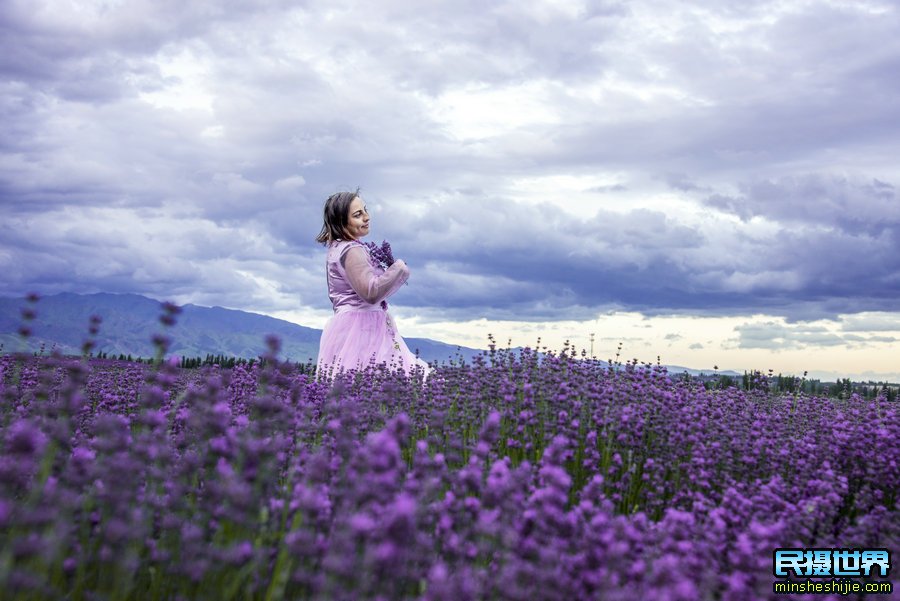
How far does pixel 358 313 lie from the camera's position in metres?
9.79

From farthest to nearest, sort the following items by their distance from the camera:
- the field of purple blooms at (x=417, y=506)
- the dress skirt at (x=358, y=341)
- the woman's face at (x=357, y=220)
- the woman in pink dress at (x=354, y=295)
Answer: the woman's face at (x=357, y=220), the dress skirt at (x=358, y=341), the woman in pink dress at (x=354, y=295), the field of purple blooms at (x=417, y=506)

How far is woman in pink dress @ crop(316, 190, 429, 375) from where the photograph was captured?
371 inches

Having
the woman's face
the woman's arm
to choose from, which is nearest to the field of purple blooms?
the woman's arm

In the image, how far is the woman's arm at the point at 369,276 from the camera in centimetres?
930

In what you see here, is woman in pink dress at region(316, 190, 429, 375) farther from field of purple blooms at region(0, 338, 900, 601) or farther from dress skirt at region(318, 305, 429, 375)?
field of purple blooms at region(0, 338, 900, 601)

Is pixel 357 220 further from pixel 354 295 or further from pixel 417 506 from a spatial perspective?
pixel 417 506

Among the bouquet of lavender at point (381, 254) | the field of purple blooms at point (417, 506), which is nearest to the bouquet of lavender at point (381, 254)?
the bouquet of lavender at point (381, 254)

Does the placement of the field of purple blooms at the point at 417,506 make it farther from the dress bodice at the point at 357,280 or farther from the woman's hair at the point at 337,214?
the woman's hair at the point at 337,214

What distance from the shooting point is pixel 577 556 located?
2562mm

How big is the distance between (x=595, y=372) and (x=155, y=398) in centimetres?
451

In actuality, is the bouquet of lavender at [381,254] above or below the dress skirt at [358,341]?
above

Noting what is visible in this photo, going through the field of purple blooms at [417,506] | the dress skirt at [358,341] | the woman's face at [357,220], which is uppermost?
the woman's face at [357,220]

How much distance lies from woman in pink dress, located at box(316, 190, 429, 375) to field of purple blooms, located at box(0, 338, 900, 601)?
12.6ft

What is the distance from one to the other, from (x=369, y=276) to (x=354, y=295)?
0.62m
